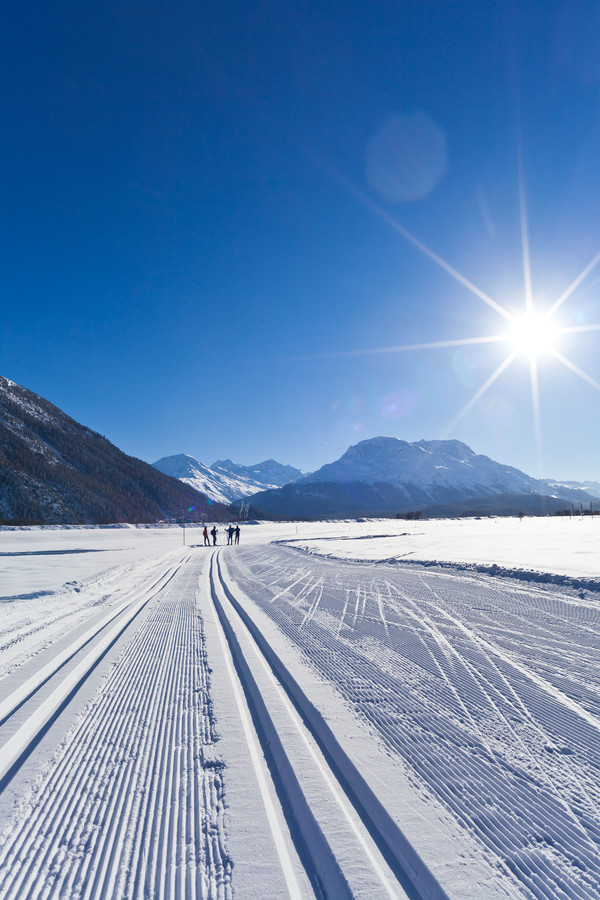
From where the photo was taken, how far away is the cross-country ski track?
1983mm

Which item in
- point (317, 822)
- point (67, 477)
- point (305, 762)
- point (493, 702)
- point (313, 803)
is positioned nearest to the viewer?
point (317, 822)

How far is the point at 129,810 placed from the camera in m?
2.43

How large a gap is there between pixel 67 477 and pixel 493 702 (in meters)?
110

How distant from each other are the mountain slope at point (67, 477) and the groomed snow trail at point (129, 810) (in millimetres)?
77016

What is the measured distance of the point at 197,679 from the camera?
4332 mm

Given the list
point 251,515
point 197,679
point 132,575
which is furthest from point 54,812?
point 251,515

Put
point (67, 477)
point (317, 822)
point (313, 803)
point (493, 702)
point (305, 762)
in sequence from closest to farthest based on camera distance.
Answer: point (317, 822) → point (313, 803) → point (305, 762) → point (493, 702) → point (67, 477)

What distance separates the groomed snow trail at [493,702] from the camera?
2.19 m

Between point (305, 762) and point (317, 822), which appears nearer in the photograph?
point (317, 822)

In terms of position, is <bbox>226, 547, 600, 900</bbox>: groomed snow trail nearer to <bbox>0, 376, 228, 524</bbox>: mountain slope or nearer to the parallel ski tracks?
the parallel ski tracks

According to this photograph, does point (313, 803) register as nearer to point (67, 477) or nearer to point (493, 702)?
point (493, 702)

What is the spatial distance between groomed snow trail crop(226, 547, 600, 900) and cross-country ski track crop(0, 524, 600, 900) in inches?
0.7

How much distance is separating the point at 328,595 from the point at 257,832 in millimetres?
6866

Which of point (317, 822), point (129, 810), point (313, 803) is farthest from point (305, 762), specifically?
point (129, 810)
